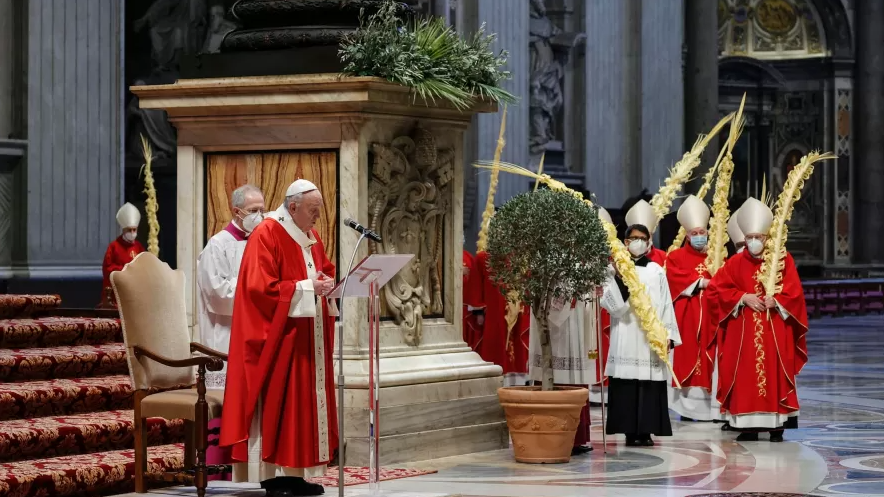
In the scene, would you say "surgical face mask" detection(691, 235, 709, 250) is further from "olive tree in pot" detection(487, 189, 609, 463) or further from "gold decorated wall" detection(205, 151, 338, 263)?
"gold decorated wall" detection(205, 151, 338, 263)

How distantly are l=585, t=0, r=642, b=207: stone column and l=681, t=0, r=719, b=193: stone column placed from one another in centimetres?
158

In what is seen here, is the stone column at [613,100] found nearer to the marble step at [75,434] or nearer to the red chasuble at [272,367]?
the marble step at [75,434]

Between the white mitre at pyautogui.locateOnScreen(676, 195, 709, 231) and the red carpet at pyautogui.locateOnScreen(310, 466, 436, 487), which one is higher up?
the white mitre at pyautogui.locateOnScreen(676, 195, 709, 231)

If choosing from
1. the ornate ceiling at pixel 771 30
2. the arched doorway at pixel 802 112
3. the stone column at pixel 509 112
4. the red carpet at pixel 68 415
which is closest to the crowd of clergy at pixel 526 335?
the red carpet at pixel 68 415

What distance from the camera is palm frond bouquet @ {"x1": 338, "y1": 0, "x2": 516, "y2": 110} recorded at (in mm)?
8492

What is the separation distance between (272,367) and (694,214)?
5.86m

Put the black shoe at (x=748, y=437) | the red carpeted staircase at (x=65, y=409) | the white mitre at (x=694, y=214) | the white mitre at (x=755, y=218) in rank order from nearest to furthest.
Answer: the red carpeted staircase at (x=65, y=409) < the black shoe at (x=748, y=437) < the white mitre at (x=755, y=218) < the white mitre at (x=694, y=214)

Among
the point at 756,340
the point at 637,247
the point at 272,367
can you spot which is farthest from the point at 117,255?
the point at 272,367

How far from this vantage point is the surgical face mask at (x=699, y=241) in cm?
1225

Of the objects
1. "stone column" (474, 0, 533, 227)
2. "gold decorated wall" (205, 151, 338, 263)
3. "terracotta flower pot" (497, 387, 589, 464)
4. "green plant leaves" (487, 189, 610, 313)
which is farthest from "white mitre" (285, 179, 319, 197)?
"stone column" (474, 0, 533, 227)

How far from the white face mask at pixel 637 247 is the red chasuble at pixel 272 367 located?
11.7 ft

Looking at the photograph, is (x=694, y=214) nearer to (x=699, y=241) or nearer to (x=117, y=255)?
(x=699, y=241)

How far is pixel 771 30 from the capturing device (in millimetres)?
30328

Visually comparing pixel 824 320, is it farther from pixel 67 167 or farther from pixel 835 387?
pixel 67 167
